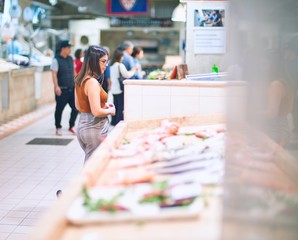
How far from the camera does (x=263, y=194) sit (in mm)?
1582

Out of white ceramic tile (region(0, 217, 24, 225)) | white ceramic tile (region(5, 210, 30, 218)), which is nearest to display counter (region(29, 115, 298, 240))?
white ceramic tile (region(0, 217, 24, 225))

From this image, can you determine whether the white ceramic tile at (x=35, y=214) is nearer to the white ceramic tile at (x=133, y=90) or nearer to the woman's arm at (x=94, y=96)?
the woman's arm at (x=94, y=96)

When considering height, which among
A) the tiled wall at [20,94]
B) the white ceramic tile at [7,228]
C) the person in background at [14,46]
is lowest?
the white ceramic tile at [7,228]

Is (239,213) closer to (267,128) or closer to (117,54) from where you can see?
(267,128)

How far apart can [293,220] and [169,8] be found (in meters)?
17.1

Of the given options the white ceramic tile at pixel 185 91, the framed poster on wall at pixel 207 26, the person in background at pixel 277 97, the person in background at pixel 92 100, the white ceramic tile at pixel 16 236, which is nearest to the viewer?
the person in background at pixel 277 97

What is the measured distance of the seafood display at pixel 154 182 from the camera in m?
1.87

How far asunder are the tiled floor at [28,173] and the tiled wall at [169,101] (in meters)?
1.34

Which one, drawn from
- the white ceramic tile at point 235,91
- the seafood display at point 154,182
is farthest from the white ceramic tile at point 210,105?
the white ceramic tile at point 235,91

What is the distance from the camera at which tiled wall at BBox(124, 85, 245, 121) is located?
13.7 ft

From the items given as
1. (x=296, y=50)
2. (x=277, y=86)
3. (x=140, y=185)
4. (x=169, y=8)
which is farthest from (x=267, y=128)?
(x=169, y=8)

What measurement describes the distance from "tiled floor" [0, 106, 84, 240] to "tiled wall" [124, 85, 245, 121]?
1.34 meters

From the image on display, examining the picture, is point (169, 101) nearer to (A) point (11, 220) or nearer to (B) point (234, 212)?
(A) point (11, 220)

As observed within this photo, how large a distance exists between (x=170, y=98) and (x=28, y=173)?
8.05 ft
